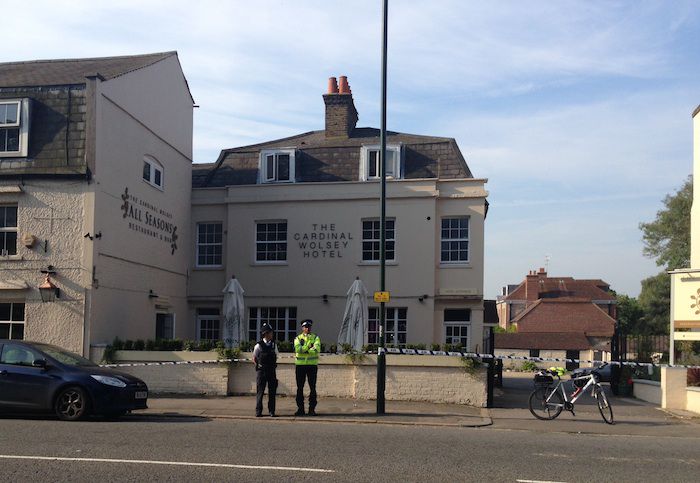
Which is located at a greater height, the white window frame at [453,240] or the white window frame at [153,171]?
the white window frame at [153,171]

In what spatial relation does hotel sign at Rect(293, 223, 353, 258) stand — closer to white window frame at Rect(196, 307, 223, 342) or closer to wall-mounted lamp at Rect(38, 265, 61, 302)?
white window frame at Rect(196, 307, 223, 342)

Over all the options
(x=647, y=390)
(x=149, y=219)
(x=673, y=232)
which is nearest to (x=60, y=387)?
(x=149, y=219)

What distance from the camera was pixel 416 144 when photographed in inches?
1036

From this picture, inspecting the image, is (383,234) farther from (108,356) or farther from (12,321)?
(12,321)

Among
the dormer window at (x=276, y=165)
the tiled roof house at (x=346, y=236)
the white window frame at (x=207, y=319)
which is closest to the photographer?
the tiled roof house at (x=346, y=236)

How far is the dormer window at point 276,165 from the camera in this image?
2653 centimetres

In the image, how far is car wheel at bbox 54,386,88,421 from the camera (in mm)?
12438

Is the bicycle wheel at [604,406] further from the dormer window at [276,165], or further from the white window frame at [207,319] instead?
the dormer window at [276,165]

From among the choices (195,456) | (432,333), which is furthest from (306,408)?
(432,333)

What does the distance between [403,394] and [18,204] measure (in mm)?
10585

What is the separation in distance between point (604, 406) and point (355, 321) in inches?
329

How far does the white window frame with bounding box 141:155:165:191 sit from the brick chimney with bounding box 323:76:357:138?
23.6 feet

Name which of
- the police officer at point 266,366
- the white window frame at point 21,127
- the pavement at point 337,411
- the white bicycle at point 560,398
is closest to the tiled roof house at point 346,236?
the white window frame at point 21,127

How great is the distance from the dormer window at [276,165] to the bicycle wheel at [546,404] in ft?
46.1
